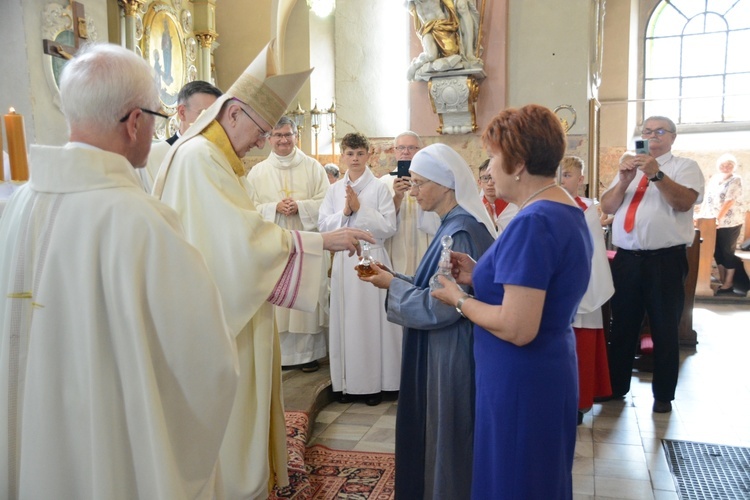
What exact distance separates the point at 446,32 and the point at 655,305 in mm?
3227

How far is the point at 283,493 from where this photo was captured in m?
3.33

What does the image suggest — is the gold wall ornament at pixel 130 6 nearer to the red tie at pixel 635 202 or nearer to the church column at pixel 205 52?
the church column at pixel 205 52

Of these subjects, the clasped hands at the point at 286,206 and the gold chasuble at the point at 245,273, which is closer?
the gold chasuble at the point at 245,273

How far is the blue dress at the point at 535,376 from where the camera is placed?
1968 mm

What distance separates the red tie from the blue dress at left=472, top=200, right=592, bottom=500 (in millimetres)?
2821

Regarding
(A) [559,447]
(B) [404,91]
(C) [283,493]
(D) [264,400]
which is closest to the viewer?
(A) [559,447]

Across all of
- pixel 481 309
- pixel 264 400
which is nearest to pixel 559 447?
pixel 481 309

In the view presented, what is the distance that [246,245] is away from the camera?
2594 mm

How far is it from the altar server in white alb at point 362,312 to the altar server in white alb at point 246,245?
75.1 inches

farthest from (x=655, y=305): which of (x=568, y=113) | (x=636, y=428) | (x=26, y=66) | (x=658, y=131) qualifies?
(x=26, y=66)

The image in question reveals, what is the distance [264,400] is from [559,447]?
51.1 inches

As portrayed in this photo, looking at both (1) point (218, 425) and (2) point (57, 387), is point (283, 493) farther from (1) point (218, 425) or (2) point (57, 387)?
(2) point (57, 387)

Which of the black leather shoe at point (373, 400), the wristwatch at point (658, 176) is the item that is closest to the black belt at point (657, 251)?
the wristwatch at point (658, 176)

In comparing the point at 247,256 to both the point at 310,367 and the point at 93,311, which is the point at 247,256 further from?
the point at 310,367
